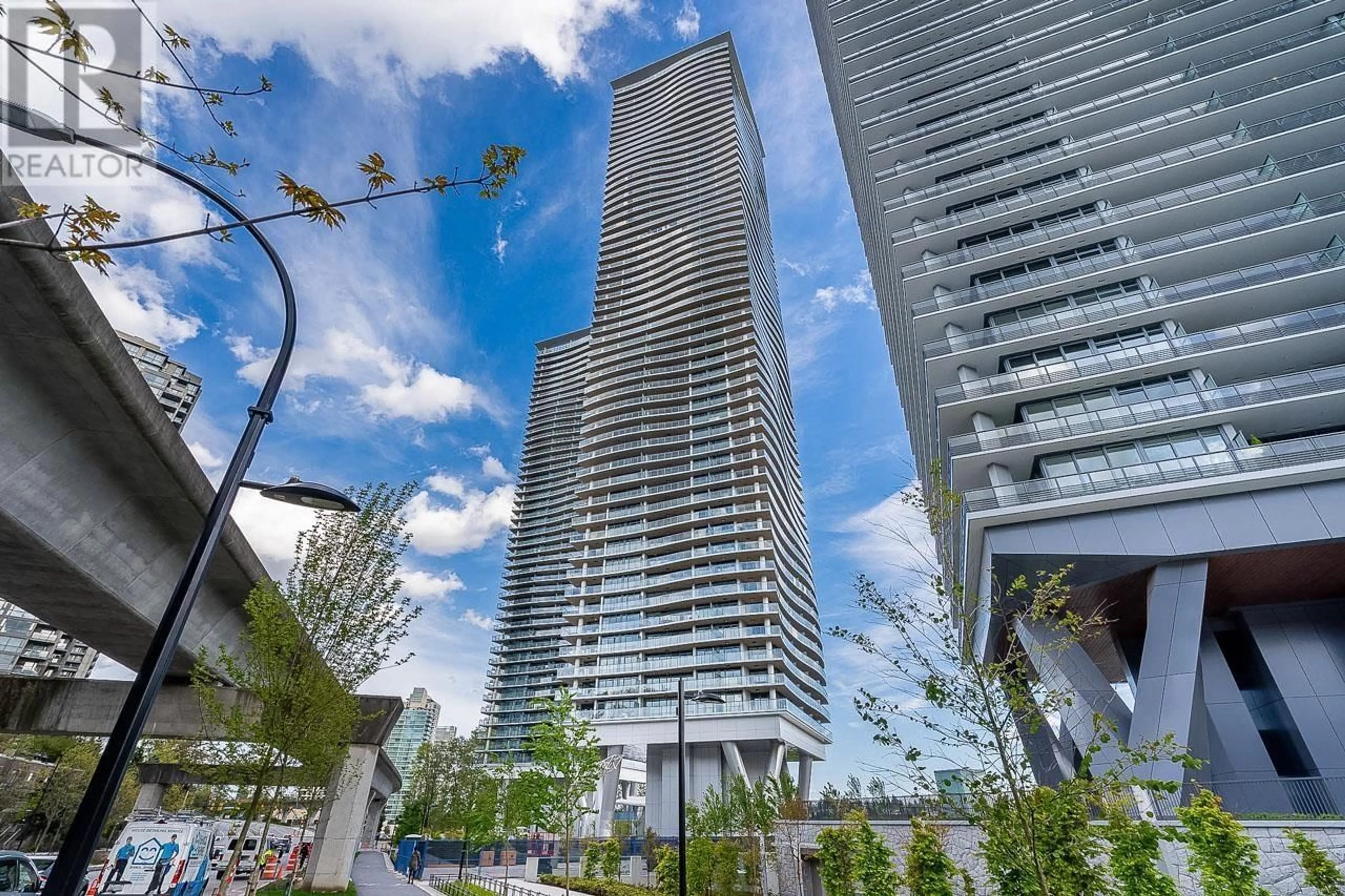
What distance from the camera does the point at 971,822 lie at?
717 centimetres

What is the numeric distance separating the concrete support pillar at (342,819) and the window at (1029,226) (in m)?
34.3

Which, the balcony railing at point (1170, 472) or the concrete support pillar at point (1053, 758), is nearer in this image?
the balcony railing at point (1170, 472)

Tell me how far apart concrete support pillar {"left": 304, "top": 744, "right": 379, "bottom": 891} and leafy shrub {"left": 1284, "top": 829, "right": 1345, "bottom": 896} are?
20.5 meters

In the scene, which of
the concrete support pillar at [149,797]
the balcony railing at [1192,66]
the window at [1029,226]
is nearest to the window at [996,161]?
the balcony railing at [1192,66]

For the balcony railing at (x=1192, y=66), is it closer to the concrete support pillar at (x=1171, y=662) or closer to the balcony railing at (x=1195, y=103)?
the balcony railing at (x=1195, y=103)

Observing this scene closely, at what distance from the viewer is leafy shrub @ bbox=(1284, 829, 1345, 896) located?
823 cm

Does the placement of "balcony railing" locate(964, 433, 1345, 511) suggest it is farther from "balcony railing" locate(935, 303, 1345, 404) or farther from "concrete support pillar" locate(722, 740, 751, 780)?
"concrete support pillar" locate(722, 740, 751, 780)

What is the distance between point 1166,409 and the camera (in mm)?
21984

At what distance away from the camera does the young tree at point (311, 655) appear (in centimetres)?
1191

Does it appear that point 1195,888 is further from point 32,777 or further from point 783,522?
point 32,777

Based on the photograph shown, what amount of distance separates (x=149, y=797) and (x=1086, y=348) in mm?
50710

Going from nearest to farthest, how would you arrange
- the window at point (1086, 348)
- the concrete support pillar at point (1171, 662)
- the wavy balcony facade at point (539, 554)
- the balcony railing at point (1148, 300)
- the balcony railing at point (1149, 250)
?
the concrete support pillar at point (1171, 662)
the balcony railing at point (1148, 300)
the balcony railing at point (1149, 250)
the window at point (1086, 348)
the wavy balcony facade at point (539, 554)

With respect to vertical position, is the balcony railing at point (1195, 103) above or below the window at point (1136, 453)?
above

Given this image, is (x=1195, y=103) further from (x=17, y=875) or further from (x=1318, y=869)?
(x=17, y=875)
